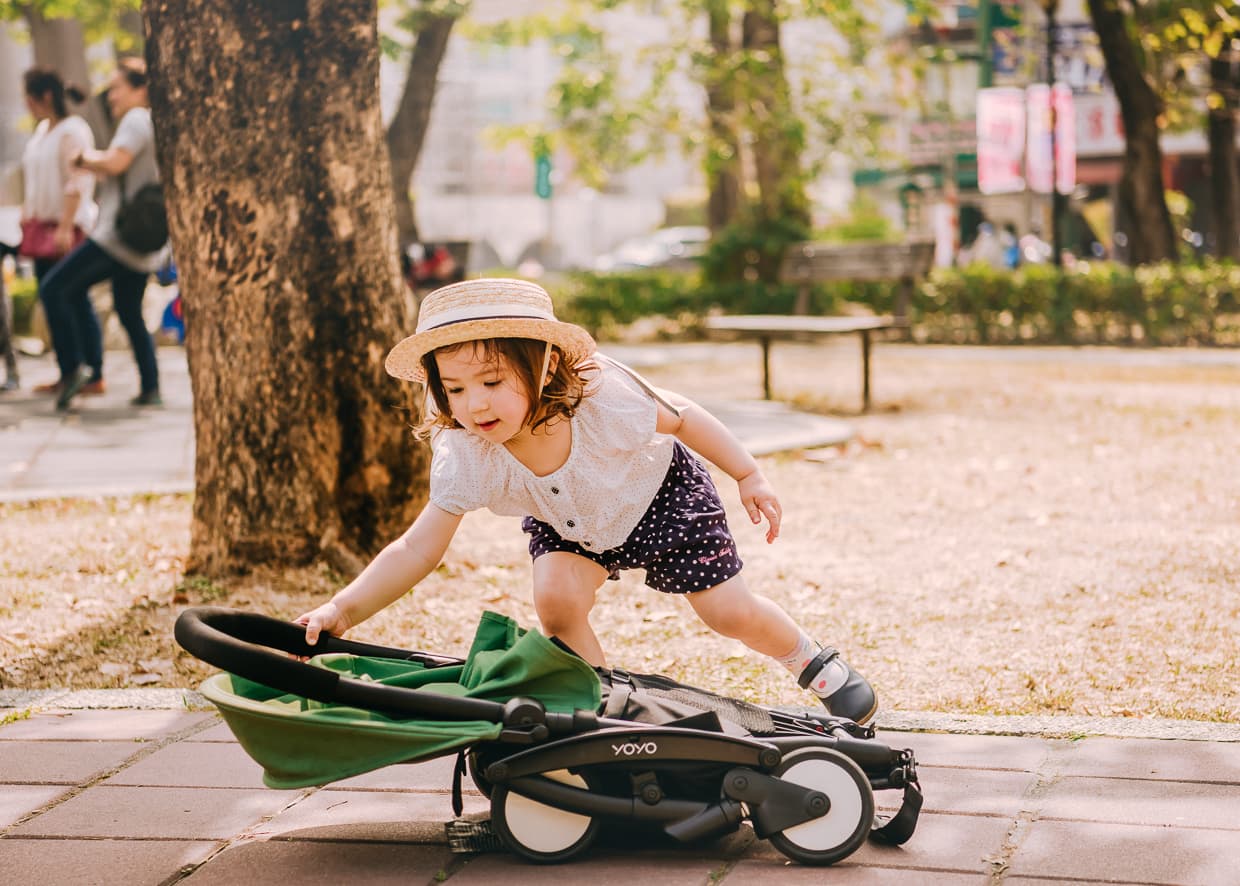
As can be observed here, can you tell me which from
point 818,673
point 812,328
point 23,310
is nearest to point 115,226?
point 812,328

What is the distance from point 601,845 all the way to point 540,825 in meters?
0.16

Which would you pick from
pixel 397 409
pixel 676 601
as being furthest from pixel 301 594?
pixel 676 601

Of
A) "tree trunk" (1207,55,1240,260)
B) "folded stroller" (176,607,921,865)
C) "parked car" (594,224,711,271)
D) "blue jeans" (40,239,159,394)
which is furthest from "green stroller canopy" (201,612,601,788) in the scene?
"parked car" (594,224,711,271)

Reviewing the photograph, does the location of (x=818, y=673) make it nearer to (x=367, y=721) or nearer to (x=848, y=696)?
(x=848, y=696)

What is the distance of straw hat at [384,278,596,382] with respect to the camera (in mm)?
3045

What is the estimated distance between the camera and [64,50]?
20375 mm

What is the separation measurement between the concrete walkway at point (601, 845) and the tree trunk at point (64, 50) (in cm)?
1761

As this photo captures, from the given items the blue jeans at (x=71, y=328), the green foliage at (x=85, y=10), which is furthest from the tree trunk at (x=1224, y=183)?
the blue jeans at (x=71, y=328)

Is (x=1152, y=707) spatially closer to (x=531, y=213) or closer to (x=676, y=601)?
(x=676, y=601)

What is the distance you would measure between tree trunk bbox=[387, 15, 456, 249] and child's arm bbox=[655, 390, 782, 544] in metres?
14.5

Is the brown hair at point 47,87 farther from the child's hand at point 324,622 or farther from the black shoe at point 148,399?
the child's hand at point 324,622

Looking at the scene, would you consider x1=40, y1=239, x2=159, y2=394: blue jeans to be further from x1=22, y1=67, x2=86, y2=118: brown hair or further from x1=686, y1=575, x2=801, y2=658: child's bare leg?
x1=686, y1=575, x2=801, y2=658: child's bare leg

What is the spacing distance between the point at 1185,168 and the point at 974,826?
4392cm

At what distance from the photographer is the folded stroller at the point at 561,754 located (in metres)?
2.74
